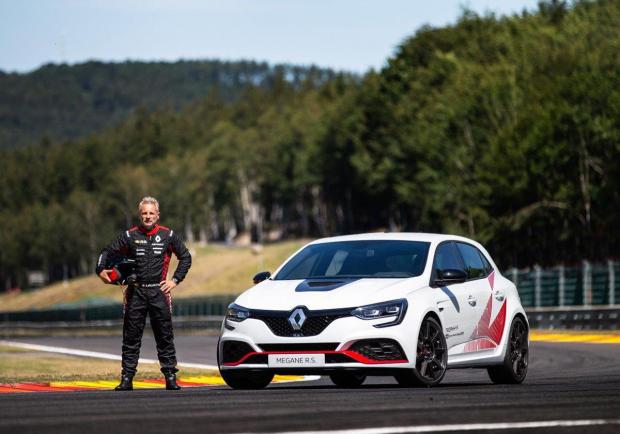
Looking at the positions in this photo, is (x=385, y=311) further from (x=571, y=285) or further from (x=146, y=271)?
(x=571, y=285)

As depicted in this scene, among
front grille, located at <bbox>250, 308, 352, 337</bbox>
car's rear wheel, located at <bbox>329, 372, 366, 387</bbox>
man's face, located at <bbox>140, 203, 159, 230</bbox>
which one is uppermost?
man's face, located at <bbox>140, 203, 159, 230</bbox>

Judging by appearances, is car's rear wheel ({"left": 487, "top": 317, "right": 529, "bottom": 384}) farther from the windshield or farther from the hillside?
the hillside

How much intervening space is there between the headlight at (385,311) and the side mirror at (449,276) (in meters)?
0.84

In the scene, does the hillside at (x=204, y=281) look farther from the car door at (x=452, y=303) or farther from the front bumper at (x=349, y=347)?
the front bumper at (x=349, y=347)

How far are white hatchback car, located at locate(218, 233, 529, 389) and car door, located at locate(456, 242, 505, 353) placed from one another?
1 cm

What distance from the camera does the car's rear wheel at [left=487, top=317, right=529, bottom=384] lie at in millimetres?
15898

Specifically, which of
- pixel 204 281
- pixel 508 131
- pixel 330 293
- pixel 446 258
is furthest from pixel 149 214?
pixel 204 281

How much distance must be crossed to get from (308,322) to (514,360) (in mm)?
3244

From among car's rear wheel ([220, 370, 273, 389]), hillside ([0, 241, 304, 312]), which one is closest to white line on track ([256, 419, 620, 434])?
car's rear wheel ([220, 370, 273, 389])

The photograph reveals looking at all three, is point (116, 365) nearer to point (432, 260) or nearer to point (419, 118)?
point (432, 260)

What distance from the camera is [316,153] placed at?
156500 mm

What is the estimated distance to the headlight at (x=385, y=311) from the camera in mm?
13805

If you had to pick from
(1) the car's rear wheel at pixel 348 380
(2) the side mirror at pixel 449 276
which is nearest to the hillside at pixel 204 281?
(1) the car's rear wheel at pixel 348 380

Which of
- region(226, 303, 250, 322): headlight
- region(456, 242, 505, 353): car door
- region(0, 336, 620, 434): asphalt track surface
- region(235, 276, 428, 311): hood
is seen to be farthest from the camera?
region(456, 242, 505, 353): car door
